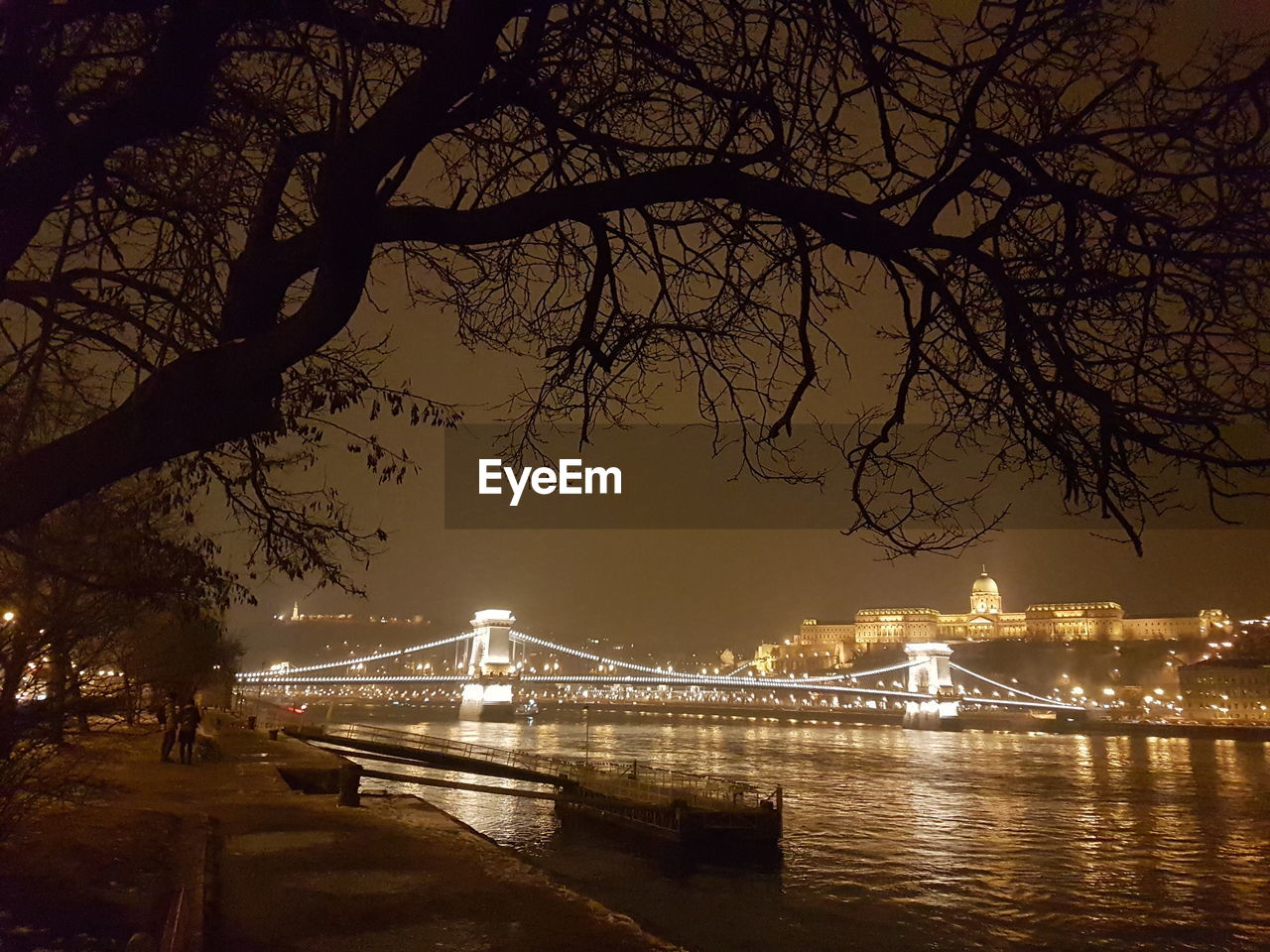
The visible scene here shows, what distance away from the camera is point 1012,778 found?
44031 mm

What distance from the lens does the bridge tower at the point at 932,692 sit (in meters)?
85.2

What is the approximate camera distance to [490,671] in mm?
88500

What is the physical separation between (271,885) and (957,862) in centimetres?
2022

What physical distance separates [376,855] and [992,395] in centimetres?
762

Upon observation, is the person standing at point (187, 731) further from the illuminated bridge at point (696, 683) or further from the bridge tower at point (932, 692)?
the bridge tower at point (932, 692)

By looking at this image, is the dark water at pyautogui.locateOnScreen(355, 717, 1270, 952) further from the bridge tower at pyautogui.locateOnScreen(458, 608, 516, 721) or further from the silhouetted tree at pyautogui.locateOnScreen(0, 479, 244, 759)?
the bridge tower at pyautogui.locateOnScreen(458, 608, 516, 721)

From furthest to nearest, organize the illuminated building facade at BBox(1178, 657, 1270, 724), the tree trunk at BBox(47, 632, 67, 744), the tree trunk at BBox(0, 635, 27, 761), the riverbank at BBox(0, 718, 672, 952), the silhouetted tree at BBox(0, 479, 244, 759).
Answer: the illuminated building facade at BBox(1178, 657, 1270, 724) → the riverbank at BBox(0, 718, 672, 952) → the tree trunk at BBox(47, 632, 67, 744) → the tree trunk at BBox(0, 635, 27, 761) → the silhouetted tree at BBox(0, 479, 244, 759)

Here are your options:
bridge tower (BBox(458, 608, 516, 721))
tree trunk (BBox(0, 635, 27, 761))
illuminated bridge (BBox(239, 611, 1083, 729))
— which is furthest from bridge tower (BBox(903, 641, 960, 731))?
tree trunk (BBox(0, 635, 27, 761))

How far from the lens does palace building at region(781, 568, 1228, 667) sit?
428 ft

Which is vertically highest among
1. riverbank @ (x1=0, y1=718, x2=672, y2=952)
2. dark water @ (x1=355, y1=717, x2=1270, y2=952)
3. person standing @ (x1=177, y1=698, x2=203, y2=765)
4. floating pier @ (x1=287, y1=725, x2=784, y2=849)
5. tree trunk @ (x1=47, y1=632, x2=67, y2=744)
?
tree trunk @ (x1=47, y1=632, x2=67, y2=744)

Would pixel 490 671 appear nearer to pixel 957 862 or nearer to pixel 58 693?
pixel 957 862

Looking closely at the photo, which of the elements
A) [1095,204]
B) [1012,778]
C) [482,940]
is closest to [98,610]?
[482,940]

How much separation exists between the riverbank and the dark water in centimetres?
328

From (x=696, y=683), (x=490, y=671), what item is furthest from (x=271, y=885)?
(x=490, y=671)
